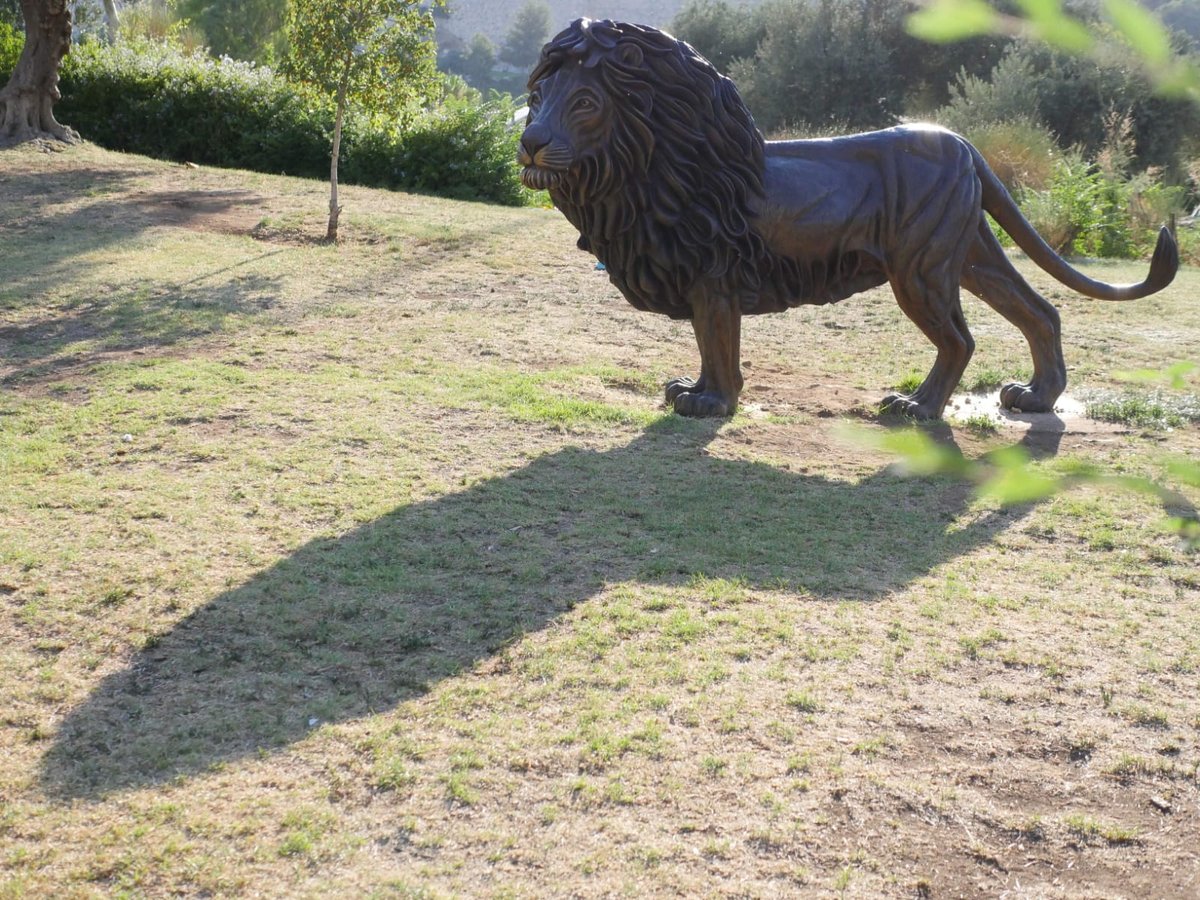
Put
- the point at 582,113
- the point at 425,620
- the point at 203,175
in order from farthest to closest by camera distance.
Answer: the point at 203,175 < the point at 582,113 < the point at 425,620

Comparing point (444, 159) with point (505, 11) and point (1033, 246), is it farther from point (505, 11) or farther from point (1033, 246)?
point (505, 11)

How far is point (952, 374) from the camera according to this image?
6.56 m

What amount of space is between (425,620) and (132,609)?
1050 mm

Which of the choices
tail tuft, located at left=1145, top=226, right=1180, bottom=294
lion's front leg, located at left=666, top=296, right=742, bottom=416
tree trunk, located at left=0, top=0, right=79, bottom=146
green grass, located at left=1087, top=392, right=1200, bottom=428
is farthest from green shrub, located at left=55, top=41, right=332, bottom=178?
tail tuft, located at left=1145, top=226, right=1180, bottom=294

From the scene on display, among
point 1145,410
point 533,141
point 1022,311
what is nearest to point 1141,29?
point 533,141

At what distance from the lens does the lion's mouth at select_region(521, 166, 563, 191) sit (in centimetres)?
545

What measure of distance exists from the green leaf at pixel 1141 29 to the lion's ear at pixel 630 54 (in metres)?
4.72

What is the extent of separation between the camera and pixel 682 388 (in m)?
6.77

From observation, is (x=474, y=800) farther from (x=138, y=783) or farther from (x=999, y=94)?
(x=999, y=94)

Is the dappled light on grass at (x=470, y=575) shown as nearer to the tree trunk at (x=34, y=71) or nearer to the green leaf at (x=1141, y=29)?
the green leaf at (x=1141, y=29)

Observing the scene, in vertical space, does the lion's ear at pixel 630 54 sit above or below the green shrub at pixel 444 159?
above

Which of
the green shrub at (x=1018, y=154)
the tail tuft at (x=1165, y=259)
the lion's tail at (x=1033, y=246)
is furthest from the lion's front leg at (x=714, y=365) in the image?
the green shrub at (x=1018, y=154)

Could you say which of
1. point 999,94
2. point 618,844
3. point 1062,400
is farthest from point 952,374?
point 999,94

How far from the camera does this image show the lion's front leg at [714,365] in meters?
6.16
